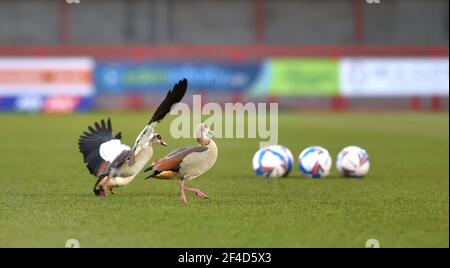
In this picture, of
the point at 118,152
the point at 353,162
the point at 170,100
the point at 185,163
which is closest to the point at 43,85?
the point at 353,162

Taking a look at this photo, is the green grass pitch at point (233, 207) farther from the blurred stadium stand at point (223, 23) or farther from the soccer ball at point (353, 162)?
the blurred stadium stand at point (223, 23)

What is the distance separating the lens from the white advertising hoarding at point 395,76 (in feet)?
127

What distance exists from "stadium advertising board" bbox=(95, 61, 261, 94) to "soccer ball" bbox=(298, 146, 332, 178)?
25313mm

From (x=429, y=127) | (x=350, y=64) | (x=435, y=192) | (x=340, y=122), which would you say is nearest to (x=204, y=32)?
(x=350, y=64)

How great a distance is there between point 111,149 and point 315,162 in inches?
160

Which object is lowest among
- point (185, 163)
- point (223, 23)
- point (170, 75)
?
point (185, 163)

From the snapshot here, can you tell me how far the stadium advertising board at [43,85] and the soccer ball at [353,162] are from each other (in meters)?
25.0

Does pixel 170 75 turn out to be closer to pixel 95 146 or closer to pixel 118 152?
pixel 95 146

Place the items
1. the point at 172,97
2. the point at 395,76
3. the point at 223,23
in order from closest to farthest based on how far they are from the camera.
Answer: the point at 172,97
the point at 395,76
the point at 223,23

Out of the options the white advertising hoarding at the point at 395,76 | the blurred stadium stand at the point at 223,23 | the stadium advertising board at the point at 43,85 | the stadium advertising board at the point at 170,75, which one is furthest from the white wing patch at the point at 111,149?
the blurred stadium stand at the point at 223,23

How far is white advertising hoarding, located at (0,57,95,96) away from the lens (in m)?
37.1

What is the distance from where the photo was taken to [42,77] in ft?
123

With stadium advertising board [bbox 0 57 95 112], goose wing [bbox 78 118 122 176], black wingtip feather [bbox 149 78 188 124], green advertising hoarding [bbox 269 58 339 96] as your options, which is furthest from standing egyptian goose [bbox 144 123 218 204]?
green advertising hoarding [bbox 269 58 339 96]

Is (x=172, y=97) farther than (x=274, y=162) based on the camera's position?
No
